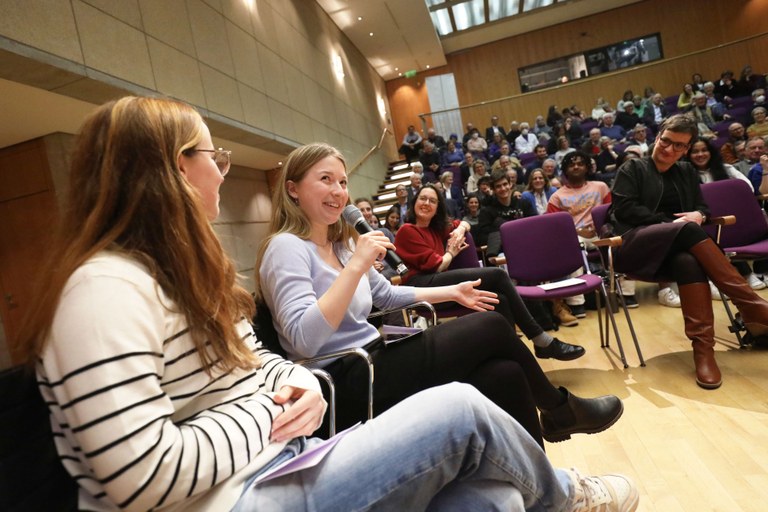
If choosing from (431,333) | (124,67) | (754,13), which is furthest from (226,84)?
(754,13)

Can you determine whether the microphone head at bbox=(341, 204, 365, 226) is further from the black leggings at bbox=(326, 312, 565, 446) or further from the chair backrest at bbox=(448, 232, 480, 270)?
the chair backrest at bbox=(448, 232, 480, 270)

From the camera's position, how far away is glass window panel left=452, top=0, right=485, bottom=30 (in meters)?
10.6

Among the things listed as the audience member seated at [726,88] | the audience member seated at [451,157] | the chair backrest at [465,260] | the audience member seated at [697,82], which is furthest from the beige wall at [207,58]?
the audience member seated at [726,88]

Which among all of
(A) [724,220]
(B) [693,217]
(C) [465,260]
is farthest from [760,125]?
(C) [465,260]

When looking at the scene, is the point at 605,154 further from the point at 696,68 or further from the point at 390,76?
the point at 390,76

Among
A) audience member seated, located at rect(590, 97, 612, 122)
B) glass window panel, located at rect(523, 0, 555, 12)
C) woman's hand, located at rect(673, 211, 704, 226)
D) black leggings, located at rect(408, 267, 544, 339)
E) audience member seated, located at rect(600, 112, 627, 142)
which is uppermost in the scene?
glass window panel, located at rect(523, 0, 555, 12)

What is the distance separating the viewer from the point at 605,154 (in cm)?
684

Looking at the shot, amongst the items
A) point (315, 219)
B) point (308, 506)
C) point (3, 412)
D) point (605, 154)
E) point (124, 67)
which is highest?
point (124, 67)

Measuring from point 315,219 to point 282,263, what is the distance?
25 cm

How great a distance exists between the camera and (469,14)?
36.7ft

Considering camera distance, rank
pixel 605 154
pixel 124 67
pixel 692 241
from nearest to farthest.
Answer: pixel 692 241 < pixel 124 67 < pixel 605 154

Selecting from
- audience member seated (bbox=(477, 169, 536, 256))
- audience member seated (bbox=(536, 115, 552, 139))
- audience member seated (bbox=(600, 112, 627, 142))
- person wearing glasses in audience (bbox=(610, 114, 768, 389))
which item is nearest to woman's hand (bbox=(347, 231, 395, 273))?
person wearing glasses in audience (bbox=(610, 114, 768, 389))

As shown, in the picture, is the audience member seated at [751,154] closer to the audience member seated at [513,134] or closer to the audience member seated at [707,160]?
the audience member seated at [707,160]

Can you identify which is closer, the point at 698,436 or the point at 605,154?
the point at 698,436
